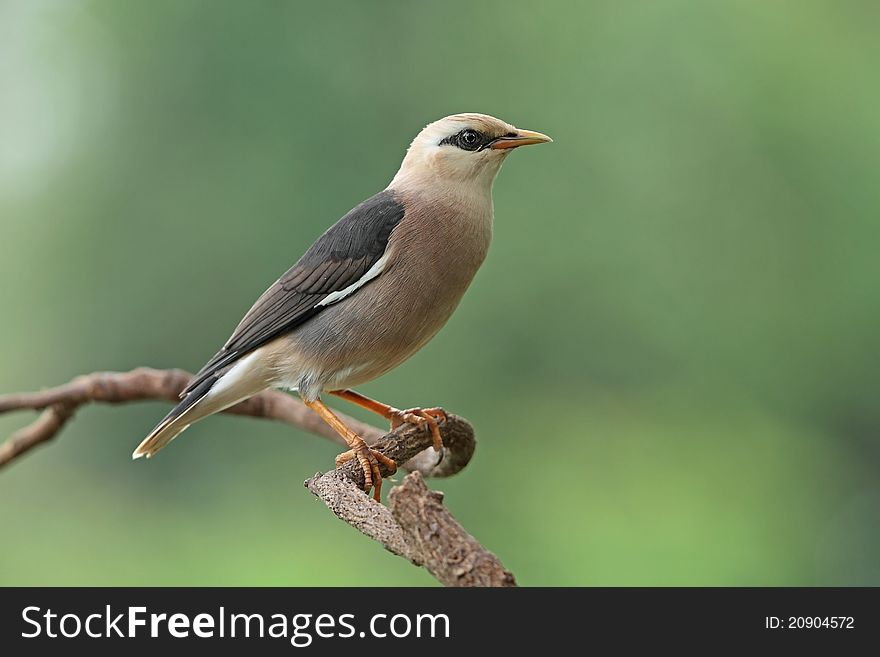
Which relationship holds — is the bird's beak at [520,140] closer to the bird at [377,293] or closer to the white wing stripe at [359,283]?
the bird at [377,293]

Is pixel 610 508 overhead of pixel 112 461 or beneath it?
beneath

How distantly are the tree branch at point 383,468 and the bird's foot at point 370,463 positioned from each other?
0.01 meters

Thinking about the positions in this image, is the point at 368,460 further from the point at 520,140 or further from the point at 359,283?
the point at 520,140

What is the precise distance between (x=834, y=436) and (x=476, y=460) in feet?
5.87

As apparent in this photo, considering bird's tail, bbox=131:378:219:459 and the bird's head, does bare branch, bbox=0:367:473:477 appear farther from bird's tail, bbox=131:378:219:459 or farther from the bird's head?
the bird's head

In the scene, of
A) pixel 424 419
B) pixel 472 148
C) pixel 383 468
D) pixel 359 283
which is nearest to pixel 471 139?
pixel 472 148

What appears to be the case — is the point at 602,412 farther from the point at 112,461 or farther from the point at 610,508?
the point at 112,461

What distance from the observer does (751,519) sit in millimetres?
4312

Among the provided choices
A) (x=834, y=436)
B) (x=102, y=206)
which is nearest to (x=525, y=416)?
(x=834, y=436)

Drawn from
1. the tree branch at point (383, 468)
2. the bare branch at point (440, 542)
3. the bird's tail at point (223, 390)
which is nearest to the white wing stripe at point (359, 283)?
the bird's tail at point (223, 390)

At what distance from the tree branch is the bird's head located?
540mm

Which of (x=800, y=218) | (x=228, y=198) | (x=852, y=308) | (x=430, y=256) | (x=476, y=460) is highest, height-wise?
(x=228, y=198)

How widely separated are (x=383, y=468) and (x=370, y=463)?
5cm

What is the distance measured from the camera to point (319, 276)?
6.84 ft
